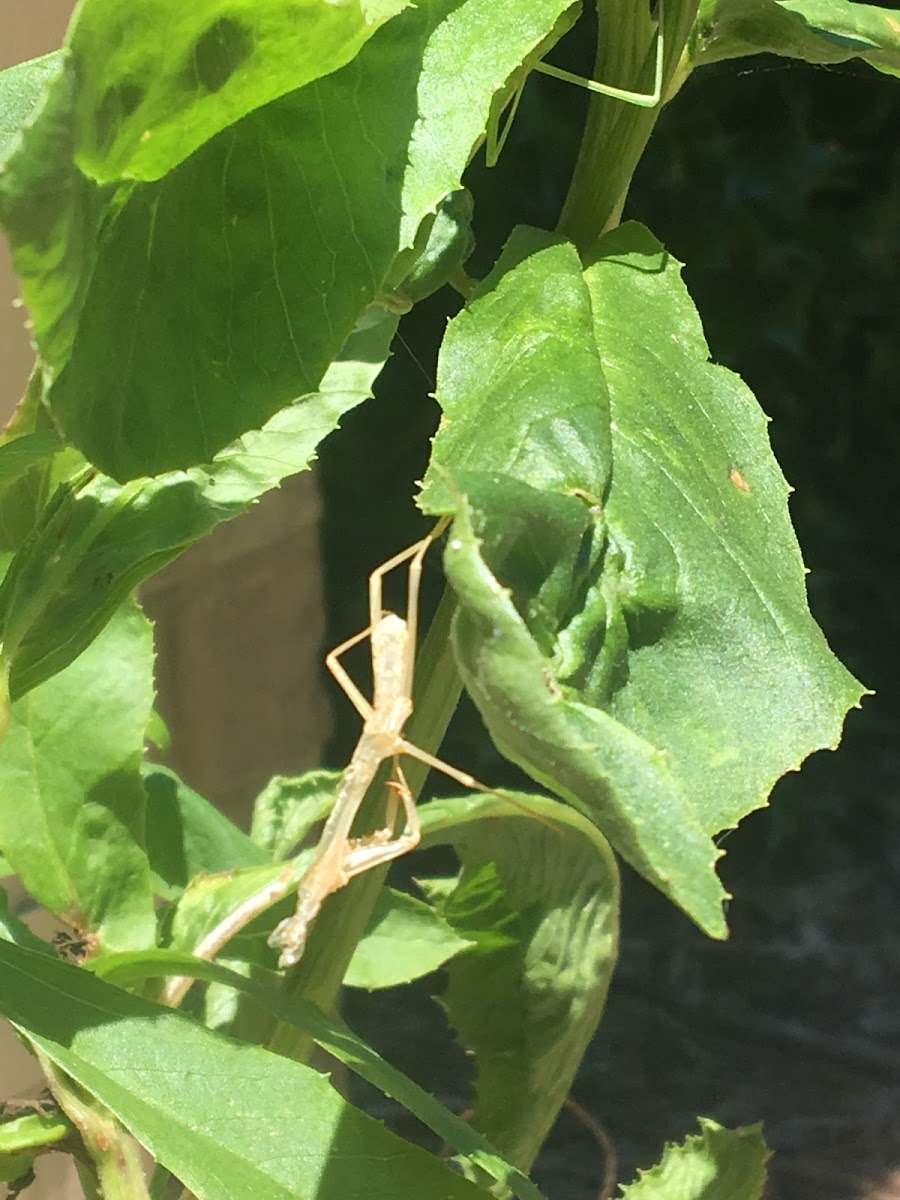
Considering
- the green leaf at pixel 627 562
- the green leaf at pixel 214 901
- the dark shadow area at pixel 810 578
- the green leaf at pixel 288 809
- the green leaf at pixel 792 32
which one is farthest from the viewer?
→ the dark shadow area at pixel 810 578

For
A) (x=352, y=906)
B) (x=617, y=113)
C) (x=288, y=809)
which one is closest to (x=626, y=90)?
(x=617, y=113)

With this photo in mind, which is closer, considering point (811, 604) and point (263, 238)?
point (263, 238)

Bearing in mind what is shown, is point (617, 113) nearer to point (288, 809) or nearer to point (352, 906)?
point (352, 906)

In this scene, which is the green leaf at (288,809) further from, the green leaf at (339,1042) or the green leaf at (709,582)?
the green leaf at (709,582)

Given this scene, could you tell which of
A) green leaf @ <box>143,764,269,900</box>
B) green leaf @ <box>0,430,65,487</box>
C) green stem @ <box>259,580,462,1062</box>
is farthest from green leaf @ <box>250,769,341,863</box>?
green leaf @ <box>0,430,65,487</box>

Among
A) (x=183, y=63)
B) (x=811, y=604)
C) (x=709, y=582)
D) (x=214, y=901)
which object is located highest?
(x=183, y=63)

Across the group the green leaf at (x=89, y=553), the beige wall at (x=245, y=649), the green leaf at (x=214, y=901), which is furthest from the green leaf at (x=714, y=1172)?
the beige wall at (x=245, y=649)

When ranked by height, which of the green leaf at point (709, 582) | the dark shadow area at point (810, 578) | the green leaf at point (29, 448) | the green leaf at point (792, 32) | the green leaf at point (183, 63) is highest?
the green leaf at point (183, 63)

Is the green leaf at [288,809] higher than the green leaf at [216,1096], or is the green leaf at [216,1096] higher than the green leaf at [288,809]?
the green leaf at [216,1096]
